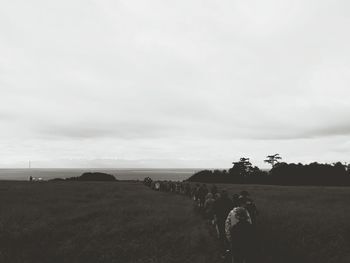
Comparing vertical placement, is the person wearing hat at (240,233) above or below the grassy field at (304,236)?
above

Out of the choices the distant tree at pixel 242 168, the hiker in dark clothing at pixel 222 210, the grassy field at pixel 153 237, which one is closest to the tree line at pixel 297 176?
the distant tree at pixel 242 168

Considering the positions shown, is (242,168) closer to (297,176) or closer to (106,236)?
(297,176)

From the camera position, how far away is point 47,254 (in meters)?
12.0

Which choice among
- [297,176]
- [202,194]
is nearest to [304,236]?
[202,194]

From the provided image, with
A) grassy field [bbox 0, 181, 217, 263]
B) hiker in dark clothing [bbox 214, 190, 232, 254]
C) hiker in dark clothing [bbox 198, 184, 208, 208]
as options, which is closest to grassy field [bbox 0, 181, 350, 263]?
grassy field [bbox 0, 181, 217, 263]

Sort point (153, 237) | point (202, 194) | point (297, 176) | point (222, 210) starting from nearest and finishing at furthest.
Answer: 1. point (222, 210)
2. point (153, 237)
3. point (202, 194)
4. point (297, 176)

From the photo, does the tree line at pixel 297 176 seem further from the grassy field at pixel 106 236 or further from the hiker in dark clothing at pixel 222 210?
the hiker in dark clothing at pixel 222 210

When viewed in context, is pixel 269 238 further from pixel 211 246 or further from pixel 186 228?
pixel 186 228

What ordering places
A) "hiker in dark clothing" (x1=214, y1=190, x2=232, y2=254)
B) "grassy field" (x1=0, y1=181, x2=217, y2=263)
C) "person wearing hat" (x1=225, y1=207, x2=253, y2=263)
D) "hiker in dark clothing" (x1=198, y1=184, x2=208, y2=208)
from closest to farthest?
"person wearing hat" (x1=225, y1=207, x2=253, y2=263), "grassy field" (x1=0, y1=181, x2=217, y2=263), "hiker in dark clothing" (x1=214, y1=190, x2=232, y2=254), "hiker in dark clothing" (x1=198, y1=184, x2=208, y2=208)

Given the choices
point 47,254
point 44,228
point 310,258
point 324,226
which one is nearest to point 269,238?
point 310,258

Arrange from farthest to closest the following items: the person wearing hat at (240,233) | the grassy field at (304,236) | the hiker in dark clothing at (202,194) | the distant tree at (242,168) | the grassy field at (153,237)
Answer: the distant tree at (242,168) < the hiker in dark clothing at (202,194) < the grassy field at (153,237) < the grassy field at (304,236) < the person wearing hat at (240,233)

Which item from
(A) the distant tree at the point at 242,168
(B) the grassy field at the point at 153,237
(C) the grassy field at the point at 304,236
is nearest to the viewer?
(C) the grassy field at the point at 304,236

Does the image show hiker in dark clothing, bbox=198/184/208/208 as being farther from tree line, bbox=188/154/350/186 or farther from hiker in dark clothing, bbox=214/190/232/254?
tree line, bbox=188/154/350/186

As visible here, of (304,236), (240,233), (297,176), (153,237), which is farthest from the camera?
(297,176)
